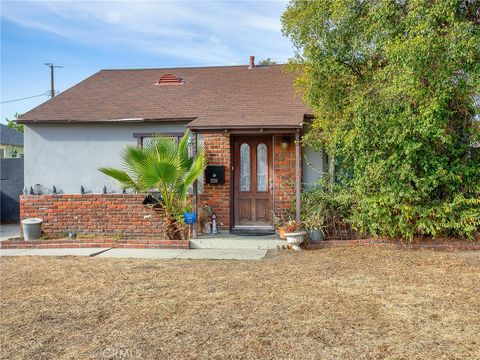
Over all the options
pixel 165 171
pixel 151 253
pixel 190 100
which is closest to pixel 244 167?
pixel 165 171

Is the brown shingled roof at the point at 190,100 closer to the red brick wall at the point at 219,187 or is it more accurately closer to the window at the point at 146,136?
the window at the point at 146,136

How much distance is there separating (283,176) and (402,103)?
11.1 feet

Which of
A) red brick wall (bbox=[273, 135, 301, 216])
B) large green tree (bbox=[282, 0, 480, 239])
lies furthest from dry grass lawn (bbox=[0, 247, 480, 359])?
red brick wall (bbox=[273, 135, 301, 216])

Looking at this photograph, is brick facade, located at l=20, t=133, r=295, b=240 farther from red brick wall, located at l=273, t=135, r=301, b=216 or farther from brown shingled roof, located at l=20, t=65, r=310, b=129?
brown shingled roof, located at l=20, t=65, r=310, b=129

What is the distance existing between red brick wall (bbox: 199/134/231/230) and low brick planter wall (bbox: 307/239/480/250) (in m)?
2.53

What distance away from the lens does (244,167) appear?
11.0 metres

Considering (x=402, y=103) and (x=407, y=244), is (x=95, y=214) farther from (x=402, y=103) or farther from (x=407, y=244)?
(x=402, y=103)

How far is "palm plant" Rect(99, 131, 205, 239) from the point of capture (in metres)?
9.31

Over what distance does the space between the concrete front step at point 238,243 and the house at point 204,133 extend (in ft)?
3.41

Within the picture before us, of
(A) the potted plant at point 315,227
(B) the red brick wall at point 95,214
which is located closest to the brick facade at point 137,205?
(B) the red brick wall at point 95,214

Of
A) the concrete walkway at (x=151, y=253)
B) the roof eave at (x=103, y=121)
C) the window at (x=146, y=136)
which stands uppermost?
the roof eave at (x=103, y=121)

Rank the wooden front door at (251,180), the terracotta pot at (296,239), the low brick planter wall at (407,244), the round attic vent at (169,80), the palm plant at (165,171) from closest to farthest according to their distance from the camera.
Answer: the low brick planter wall at (407,244) → the terracotta pot at (296,239) → the palm plant at (165,171) → the wooden front door at (251,180) → the round attic vent at (169,80)

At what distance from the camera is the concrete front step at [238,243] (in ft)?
30.6

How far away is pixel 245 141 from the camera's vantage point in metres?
11.0
